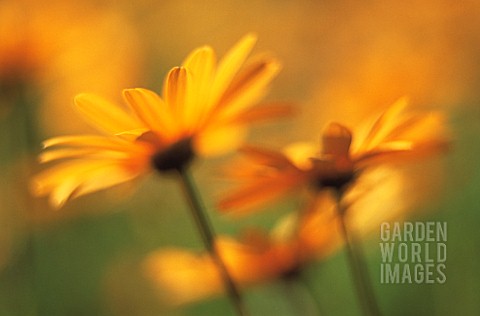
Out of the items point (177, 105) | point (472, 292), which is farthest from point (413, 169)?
point (177, 105)

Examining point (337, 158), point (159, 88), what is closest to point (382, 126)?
point (337, 158)

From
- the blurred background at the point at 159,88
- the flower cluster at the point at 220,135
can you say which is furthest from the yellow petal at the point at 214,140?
the blurred background at the point at 159,88

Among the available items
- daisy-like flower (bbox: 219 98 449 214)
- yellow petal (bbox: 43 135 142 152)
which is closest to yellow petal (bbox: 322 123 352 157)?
daisy-like flower (bbox: 219 98 449 214)

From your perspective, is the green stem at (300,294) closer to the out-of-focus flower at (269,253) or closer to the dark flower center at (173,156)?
the out-of-focus flower at (269,253)

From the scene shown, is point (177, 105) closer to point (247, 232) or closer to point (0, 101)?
point (247, 232)

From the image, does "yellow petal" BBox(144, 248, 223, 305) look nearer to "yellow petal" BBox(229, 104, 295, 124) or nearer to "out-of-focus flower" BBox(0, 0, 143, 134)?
"yellow petal" BBox(229, 104, 295, 124)

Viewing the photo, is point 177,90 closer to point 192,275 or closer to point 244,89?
point 244,89
